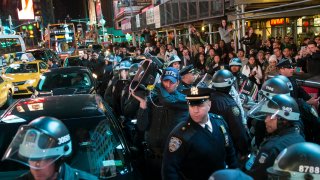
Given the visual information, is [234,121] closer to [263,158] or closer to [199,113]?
[199,113]

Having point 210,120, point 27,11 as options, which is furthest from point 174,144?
point 27,11

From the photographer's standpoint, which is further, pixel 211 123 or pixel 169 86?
pixel 169 86

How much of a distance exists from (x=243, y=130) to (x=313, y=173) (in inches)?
102

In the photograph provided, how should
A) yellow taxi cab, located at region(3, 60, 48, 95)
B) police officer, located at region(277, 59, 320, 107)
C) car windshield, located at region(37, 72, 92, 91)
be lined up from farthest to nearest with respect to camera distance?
yellow taxi cab, located at region(3, 60, 48, 95)
car windshield, located at region(37, 72, 92, 91)
police officer, located at region(277, 59, 320, 107)

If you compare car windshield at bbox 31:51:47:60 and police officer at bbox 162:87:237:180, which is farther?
car windshield at bbox 31:51:47:60

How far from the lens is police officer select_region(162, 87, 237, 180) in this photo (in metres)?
3.42

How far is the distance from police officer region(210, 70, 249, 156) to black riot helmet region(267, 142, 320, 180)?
7.84 ft

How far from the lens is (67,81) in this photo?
9.97 m

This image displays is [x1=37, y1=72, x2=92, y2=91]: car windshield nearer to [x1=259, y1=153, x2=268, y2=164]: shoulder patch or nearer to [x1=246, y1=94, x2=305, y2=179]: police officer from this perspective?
[x1=246, y1=94, x2=305, y2=179]: police officer

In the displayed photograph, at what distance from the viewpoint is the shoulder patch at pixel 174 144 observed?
11.3 ft

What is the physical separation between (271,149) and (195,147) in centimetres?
61

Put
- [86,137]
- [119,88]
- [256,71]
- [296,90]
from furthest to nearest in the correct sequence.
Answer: [256,71] < [119,88] < [296,90] < [86,137]

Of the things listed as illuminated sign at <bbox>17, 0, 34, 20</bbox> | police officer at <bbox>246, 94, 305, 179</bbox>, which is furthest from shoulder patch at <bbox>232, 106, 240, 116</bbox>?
illuminated sign at <bbox>17, 0, 34, 20</bbox>

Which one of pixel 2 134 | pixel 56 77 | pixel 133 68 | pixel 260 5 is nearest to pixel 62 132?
pixel 2 134
